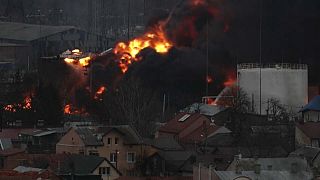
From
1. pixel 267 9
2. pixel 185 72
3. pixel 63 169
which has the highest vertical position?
pixel 267 9

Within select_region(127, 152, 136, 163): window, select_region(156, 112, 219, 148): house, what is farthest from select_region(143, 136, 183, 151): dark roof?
select_region(156, 112, 219, 148): house

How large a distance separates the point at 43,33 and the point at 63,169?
51312mm

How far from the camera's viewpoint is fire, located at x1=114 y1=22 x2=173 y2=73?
6562cm

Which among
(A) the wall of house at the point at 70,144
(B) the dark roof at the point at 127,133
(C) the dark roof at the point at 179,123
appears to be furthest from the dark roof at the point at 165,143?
(C) the dark roof at the point at 179,123

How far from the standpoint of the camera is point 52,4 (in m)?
117

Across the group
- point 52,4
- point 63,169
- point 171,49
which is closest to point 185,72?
point 171,49

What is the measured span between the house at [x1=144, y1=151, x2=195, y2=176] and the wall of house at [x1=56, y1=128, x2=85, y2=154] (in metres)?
3.34

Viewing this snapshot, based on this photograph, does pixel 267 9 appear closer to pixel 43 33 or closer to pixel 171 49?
pixel 171 49

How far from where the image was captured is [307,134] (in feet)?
144

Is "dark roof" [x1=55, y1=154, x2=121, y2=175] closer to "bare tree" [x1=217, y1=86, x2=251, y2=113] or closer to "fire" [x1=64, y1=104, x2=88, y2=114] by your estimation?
"bare tree" [x1=217, y1=86, x2=251, y2=113]

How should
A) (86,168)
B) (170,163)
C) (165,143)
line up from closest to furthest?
(86,168) → (170,163) → (165,143)

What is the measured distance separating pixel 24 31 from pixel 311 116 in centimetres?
4416

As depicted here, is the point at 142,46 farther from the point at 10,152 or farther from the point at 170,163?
the point at 170,163

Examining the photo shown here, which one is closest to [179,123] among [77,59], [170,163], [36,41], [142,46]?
[170,163]
